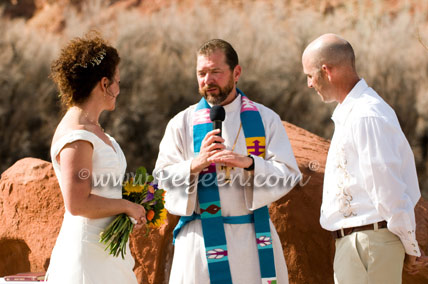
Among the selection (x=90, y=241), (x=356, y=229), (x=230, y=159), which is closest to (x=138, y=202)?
(x=90, y=241)

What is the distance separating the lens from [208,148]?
3.84 m

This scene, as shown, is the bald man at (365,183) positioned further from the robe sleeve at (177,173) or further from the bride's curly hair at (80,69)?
the bride's curly hair at (80,69)

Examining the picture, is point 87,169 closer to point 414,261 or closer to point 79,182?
point 79,182

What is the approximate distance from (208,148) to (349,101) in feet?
2.91

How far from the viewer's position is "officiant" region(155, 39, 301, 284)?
406 centimetres

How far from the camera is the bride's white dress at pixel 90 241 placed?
10.8ft

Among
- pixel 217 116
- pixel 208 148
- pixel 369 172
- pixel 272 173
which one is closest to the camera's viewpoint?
pixel 369 172

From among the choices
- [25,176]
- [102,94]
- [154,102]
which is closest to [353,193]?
[102,94]

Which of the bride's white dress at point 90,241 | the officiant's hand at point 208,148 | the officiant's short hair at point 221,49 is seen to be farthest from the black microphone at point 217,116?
the bride's white dress at point 90,241

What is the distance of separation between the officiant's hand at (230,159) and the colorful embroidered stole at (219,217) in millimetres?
294

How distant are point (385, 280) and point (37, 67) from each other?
25.7 ft
